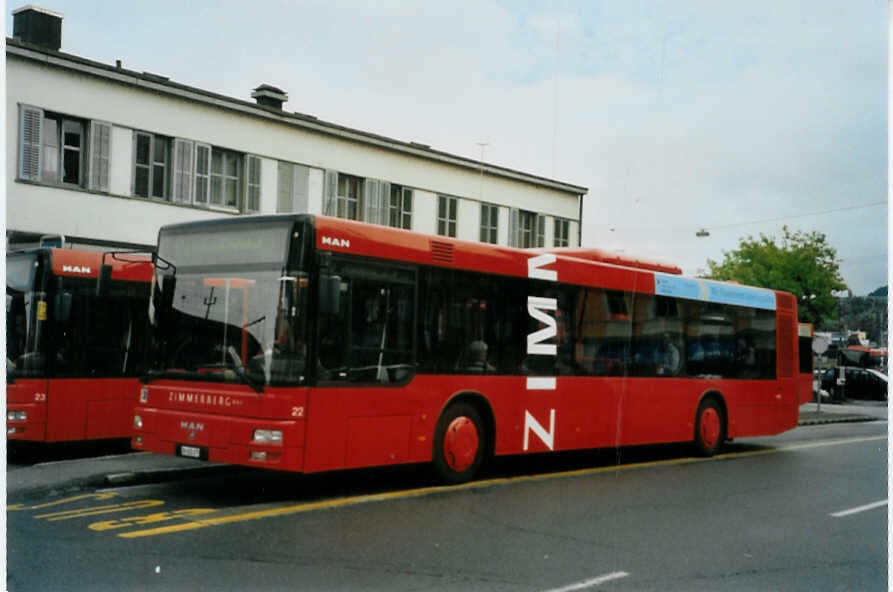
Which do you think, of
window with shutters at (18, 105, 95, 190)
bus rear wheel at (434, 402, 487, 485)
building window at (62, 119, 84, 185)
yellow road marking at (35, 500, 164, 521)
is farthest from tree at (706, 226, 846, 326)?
building window at (62, 119, 84, 185)

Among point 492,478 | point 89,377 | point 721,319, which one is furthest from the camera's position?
point 721,319

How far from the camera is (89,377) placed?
1309 centimetres

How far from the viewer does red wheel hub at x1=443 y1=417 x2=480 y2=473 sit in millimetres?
11344

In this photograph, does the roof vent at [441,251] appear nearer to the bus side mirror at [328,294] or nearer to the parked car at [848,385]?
the bus side mirror at [328,294]

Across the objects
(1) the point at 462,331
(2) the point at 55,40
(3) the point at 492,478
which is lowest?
(3) the point at 492,478

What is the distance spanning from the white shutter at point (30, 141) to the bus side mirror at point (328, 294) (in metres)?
3.72

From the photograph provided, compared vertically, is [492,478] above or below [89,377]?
below

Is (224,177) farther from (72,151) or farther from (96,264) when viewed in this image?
(96,264)

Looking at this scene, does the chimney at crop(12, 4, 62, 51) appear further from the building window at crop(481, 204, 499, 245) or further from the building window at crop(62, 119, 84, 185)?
the building window at crop(481, 204, 499, 245)

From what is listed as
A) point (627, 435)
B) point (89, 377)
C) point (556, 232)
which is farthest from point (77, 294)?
point (556, 232)

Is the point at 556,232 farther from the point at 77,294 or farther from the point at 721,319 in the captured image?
the point at 77,294

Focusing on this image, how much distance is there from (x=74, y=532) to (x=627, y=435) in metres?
8.16

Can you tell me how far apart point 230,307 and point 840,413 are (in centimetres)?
2577

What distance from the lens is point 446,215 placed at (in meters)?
23.0
